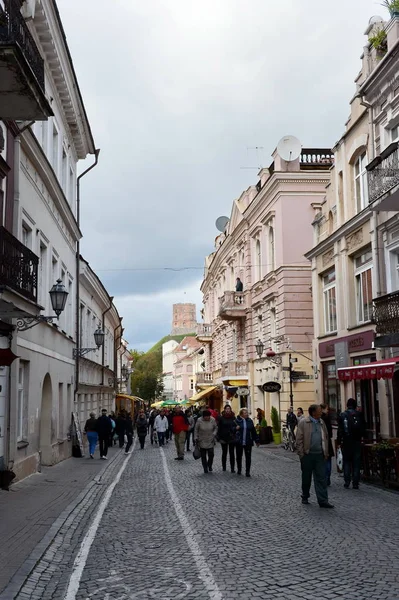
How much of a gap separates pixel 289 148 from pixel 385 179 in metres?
15.1

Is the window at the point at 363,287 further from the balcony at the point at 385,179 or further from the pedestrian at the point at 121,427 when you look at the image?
the pedestrian at the point at 121,427

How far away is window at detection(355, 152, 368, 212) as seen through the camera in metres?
22.5

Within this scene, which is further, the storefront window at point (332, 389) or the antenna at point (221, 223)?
the antenna at point (221, 223)

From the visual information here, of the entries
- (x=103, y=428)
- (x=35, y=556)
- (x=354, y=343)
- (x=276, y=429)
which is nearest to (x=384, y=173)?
(x=354, y=343)

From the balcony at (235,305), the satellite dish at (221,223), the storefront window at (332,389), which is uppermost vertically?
the satellite dish at (221,223)

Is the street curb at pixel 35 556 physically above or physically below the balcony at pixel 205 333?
below

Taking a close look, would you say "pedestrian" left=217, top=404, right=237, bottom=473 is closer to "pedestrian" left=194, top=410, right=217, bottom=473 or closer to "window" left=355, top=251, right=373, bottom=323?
"pedestrian" left=194, top=410, right=217, bottom=473

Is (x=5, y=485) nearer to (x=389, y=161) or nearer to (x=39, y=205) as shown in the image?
(x=39, y=205)

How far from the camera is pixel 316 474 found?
444 inches

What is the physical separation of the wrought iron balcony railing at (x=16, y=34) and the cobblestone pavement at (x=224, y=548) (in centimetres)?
657

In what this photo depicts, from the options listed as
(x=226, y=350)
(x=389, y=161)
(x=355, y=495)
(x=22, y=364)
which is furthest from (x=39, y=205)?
(x=226, y=350)

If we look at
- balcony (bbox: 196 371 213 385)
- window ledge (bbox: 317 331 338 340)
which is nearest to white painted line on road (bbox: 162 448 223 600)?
window ledge (bbox: 317 331 338 340)

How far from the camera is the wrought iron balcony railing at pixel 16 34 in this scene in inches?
375

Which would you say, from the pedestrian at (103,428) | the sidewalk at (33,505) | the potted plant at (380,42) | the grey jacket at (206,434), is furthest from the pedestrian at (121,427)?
the potted plant at (380,42)
